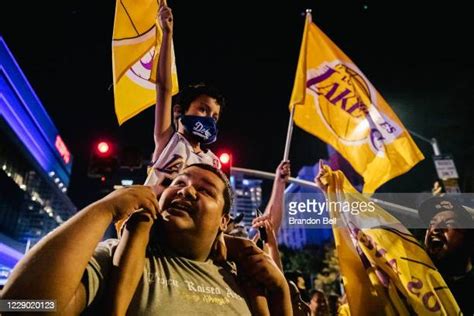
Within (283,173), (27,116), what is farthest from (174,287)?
(27,116)

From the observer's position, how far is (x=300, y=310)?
2.78 m

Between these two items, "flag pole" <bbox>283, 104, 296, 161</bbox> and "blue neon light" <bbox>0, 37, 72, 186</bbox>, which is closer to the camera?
"flag pole" <bbox>283, 104, 296, 161</bbox>

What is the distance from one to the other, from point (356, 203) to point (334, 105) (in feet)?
10.6

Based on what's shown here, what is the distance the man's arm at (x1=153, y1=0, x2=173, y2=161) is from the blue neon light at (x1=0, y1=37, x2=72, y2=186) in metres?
40.4

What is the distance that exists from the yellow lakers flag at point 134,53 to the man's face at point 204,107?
93 centimetres

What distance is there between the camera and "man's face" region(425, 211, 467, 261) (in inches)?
134

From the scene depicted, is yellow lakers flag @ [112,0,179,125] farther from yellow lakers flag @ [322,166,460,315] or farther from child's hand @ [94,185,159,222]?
child's hand @ [94,185,159,222]

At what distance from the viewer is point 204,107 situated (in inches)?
138

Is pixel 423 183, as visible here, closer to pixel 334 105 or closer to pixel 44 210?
pixel 334 105

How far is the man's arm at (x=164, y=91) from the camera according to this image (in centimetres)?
344

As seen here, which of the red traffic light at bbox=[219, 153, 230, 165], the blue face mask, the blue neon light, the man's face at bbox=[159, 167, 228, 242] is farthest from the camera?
the blue neon light

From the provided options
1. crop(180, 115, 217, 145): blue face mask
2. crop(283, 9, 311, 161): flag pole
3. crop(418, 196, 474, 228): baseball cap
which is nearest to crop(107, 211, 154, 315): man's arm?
crop(180, 115, 217, 145): blue face mask

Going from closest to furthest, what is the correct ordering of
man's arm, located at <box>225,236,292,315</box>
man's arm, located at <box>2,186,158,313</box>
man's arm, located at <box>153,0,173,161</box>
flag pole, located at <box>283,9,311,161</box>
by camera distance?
Answer: man's arm, located at <box>2,186,158,313</box> < man's arm, located at <box>225,236,292,315</box> < man's arm, located at <box>153,0,173,161</box> < flag pole, located at <box>283,9,311,161</box>

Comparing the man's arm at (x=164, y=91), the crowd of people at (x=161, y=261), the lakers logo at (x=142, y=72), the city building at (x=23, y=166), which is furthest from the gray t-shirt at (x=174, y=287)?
the city building at (x=23, y=166)
